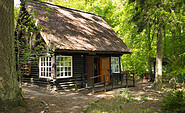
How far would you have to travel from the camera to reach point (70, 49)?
10219 mm

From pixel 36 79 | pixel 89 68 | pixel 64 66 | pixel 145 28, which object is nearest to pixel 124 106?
pixel 64 66

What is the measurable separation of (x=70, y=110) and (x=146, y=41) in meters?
16.6

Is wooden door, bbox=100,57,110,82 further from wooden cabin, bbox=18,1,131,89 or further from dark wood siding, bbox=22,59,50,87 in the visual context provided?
dark wood siding, bbox=22,59,50,87

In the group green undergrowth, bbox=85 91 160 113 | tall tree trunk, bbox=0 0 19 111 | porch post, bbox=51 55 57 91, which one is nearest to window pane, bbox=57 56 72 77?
porch post, bbox=51 55 57 91

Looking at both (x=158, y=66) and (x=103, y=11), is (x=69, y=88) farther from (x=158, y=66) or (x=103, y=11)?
(x=103, y=11)

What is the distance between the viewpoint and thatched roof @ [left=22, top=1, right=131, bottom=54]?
10547 mm

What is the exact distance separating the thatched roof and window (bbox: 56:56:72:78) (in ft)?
4.47

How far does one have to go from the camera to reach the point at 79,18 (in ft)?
49.9

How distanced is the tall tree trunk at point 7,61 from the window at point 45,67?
579cm

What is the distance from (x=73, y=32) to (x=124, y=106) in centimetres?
722

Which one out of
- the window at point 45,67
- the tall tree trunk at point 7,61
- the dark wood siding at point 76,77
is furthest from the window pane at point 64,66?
the tall tree trunk at point 7,61

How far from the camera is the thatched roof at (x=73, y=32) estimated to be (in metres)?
10.5

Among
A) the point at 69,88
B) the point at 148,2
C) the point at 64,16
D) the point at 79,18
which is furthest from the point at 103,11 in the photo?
the point at 69,88

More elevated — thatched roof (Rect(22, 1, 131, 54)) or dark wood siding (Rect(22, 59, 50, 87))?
thatched roof (Rect(22, 1, 131, 54))
